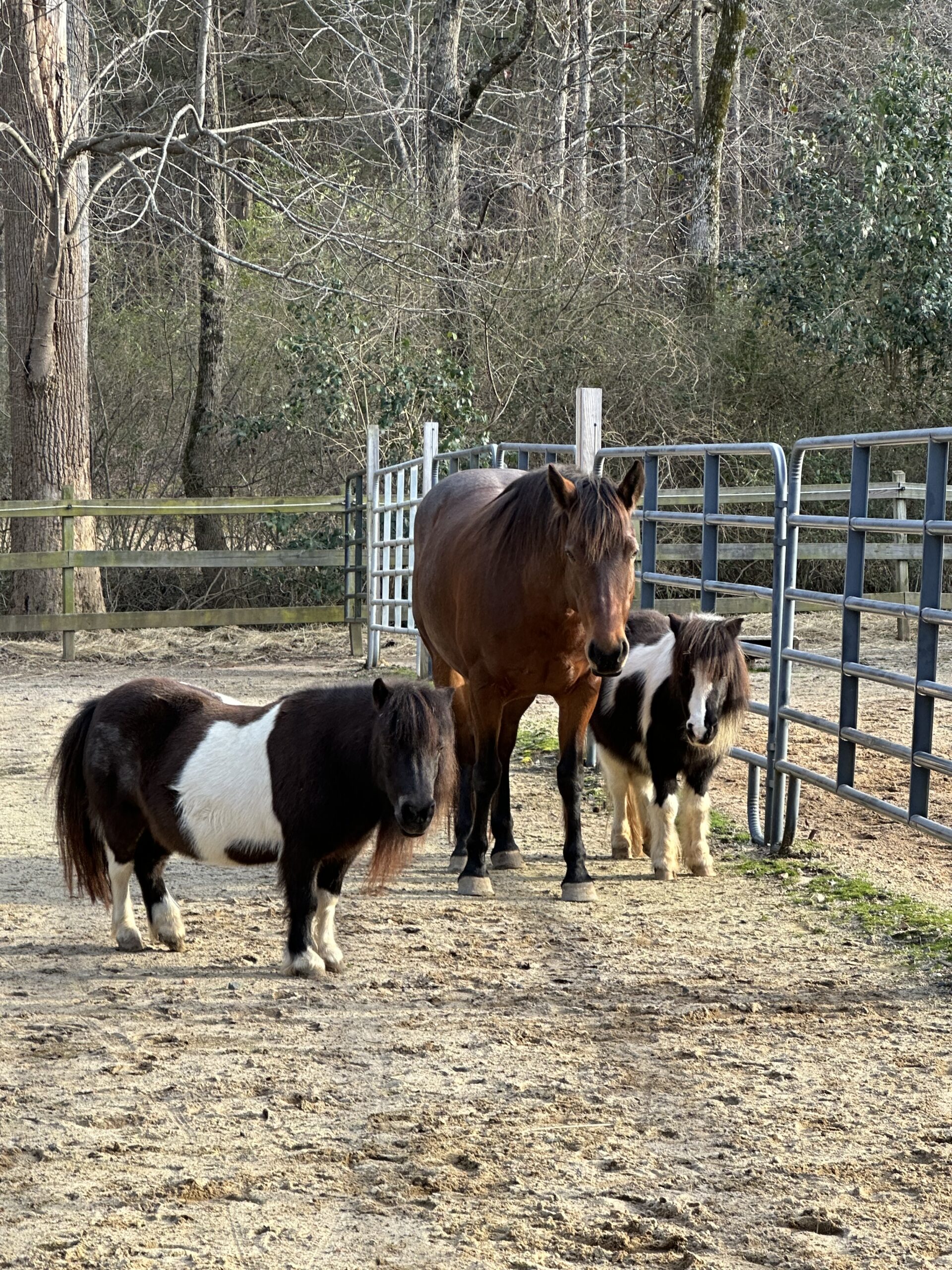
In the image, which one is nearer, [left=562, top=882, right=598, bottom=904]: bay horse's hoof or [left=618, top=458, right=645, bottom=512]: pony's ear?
[left=618, top=458, right=645, bottom=512]: pony's ear

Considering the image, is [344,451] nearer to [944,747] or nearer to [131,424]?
[131,424]

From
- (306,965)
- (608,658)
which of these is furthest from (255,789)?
(608,658)

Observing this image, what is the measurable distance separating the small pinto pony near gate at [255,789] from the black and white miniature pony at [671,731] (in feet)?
4.72

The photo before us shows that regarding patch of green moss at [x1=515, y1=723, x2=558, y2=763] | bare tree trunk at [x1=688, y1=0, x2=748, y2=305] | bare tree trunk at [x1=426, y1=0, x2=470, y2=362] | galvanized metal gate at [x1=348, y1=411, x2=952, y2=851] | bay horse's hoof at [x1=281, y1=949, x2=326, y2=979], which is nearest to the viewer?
bay horse's hoof at [x1=281, y1=949, x2=326, y2=979]

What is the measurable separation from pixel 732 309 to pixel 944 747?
394 inches

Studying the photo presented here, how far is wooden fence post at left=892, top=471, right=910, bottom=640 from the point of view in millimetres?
12970

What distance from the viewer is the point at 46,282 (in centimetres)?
1310

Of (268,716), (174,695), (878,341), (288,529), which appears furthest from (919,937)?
(878,341)

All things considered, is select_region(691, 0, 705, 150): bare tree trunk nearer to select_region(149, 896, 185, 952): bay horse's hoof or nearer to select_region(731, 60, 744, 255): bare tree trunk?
select_region(731, 60, 744, 255): bare tree trunk

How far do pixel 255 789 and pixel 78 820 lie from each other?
725 mm

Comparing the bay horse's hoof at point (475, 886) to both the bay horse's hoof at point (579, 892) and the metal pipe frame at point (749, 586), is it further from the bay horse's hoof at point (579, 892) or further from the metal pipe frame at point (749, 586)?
the metal pipe frame at point (749, 586)

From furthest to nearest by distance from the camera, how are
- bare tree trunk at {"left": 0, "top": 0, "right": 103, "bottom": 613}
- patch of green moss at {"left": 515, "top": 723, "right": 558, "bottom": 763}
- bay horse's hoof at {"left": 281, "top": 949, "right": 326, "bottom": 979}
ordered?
1. bare tree trunk at {"left": 0, "top": 0, "right": 103, "bottom": 613}
2. patch of green moss at {"left": 515, "top": 723, "right": 558, "bottom": 763}
3. bay horse's hoof at {"left": 281, "top": 949, "right": 326, "bottom": 979}

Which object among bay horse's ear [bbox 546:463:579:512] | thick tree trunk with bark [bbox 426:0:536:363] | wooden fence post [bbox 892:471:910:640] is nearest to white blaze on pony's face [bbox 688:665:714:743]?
bay horse's ear [bbox 546:463:579:512]

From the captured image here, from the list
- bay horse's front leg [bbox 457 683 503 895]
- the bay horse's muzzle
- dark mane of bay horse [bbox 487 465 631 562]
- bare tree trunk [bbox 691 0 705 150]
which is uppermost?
bare tree trunk [bbox 691 0 705 150]
